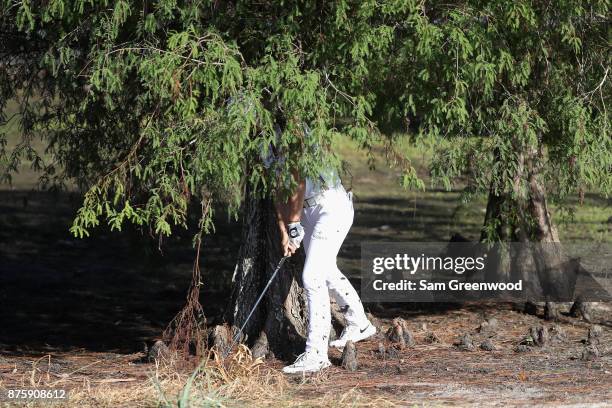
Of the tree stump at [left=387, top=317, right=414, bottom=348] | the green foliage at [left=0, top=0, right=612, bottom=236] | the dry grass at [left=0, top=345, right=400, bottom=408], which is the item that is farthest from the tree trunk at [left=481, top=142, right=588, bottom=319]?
the dry grass at [left=0, top=345, right=400, bottom=408]

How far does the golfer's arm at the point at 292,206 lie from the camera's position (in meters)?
8.16

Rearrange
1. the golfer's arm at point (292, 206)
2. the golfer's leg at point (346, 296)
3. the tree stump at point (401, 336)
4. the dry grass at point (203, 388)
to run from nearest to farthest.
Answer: the dry grass at point (203, 388) → the golfer's arm at point (292, 206) → the golfer's leg at point (346, 296) → the tree stump at point (401, 336)

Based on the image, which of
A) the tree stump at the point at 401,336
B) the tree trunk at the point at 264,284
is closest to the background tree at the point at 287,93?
the tree trunk at the point at 264,284

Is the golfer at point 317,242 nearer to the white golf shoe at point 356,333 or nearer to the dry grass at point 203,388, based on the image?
the dry grass at point 203,388

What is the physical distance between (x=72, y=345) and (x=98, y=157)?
192cm

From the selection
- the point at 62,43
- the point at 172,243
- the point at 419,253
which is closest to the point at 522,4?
the point at 62,43

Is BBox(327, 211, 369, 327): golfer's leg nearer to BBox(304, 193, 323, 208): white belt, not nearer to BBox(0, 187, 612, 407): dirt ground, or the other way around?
BBox(0, 187, 612, 407): dirt ground

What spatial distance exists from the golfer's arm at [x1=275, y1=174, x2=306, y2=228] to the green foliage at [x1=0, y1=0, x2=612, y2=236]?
258 millimetres

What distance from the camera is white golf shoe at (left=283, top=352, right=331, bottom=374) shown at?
27.8ft

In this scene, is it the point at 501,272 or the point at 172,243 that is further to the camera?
the point at 172,243

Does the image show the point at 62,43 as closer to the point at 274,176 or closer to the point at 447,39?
the point at 274,176

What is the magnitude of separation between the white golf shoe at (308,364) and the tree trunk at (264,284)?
917mm

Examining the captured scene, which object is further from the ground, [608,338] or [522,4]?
[522,4]

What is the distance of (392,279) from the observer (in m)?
14.0
